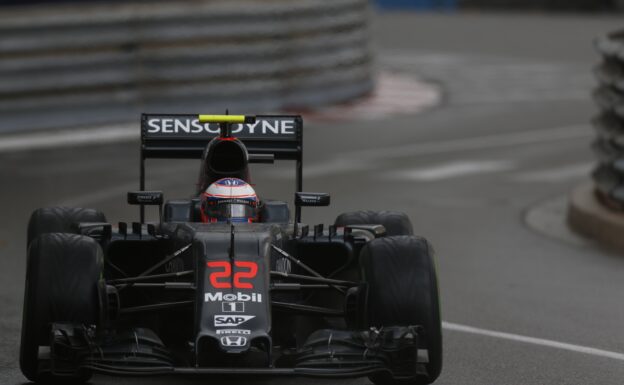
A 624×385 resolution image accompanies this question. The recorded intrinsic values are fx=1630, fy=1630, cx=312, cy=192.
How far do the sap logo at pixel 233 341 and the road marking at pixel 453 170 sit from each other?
9.84 meters

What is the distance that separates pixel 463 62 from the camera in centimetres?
3297

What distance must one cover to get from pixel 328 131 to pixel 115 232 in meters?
12.3

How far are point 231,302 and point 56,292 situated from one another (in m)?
0.86

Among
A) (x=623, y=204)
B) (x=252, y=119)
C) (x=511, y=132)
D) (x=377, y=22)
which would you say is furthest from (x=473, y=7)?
(x=252, y=119)

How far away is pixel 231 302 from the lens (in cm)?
761

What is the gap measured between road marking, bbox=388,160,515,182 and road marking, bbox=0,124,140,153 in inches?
159

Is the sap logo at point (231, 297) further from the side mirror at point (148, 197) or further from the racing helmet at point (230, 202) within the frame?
the side mirror at point (148, 197)

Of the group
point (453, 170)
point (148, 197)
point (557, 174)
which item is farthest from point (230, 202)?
point (557, 174)

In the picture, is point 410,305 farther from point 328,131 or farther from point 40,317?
point 328,131

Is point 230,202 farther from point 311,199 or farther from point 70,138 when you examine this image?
point 70,138

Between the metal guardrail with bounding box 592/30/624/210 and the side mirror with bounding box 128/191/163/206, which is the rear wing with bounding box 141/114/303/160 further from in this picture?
the metal guardrail with bounding box 592/30/624/210

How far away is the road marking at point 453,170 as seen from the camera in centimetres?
1738

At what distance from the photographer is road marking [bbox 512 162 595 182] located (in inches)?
690

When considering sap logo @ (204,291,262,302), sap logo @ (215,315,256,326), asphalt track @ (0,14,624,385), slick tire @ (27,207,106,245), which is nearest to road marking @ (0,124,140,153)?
asphalt track @ (0,14,624,385)
